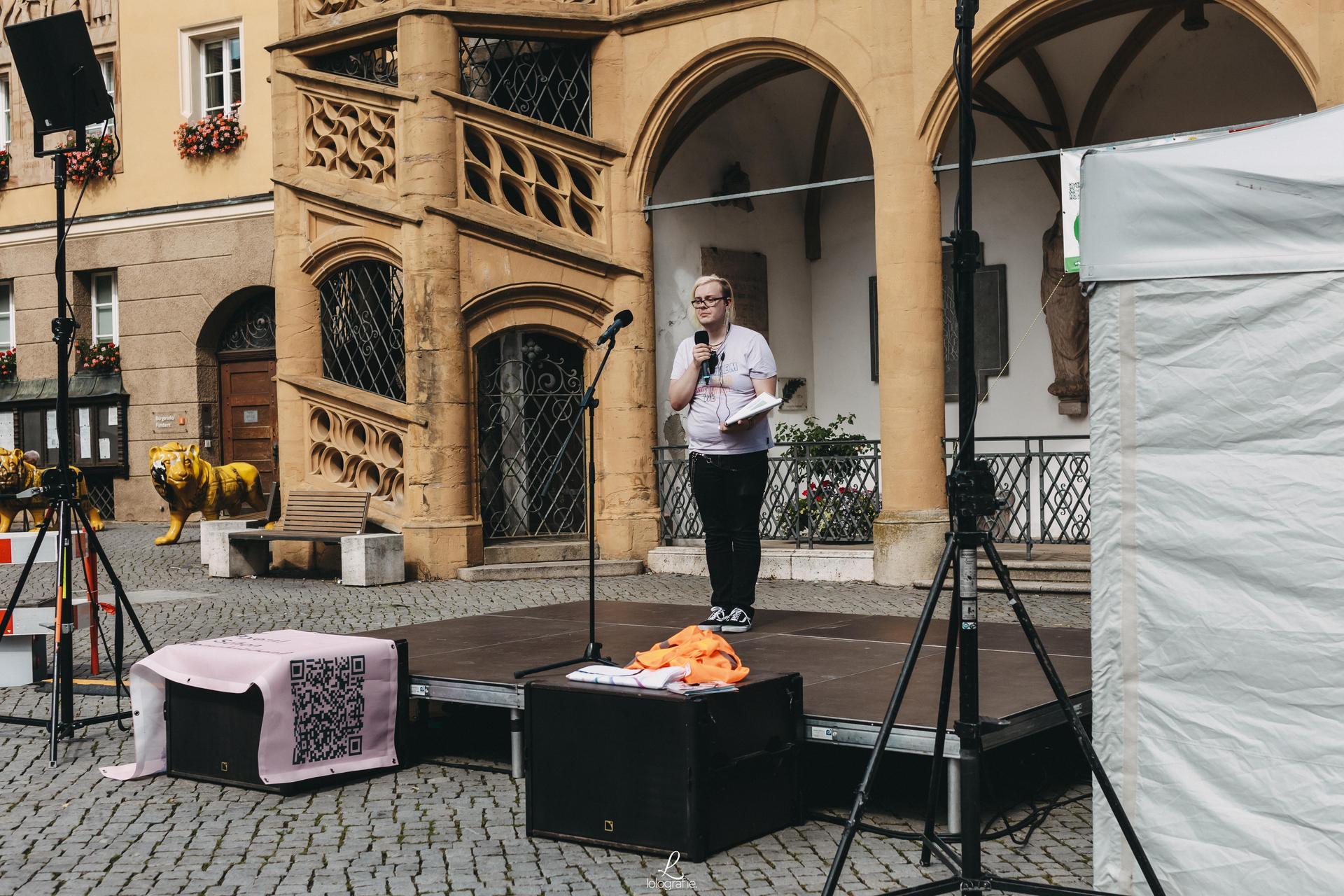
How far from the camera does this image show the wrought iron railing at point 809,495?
13.1 m

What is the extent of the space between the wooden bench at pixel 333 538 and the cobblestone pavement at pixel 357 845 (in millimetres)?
5771

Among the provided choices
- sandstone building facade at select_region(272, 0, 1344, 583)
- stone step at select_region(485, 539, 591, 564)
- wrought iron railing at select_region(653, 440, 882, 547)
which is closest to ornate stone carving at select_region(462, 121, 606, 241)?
sandstone building facade at select_region(272, 0, 1344, 583)

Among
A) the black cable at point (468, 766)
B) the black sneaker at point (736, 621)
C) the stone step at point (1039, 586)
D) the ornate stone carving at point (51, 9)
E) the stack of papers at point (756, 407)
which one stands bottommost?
the black cable at point (468, 766)

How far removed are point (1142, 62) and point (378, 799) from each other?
37.4ft

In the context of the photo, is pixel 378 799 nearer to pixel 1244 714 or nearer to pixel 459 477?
pixel 1244 714

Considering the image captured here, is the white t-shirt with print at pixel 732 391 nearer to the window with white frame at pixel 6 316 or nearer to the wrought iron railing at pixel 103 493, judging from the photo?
the wrought iron railing at pixel 103 493

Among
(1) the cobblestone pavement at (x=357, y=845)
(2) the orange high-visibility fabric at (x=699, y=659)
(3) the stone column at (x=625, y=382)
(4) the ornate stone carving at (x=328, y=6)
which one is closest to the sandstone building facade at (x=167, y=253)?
(4) the ornate stone carving at (x=328, y=6)

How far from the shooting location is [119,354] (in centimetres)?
2091

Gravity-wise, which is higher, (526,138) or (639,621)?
(526,138)

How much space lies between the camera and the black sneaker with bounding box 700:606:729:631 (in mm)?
7469

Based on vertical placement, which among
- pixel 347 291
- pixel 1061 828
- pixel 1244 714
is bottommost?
pixel 1061 828

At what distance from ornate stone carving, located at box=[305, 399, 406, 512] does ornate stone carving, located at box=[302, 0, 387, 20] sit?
3.66m

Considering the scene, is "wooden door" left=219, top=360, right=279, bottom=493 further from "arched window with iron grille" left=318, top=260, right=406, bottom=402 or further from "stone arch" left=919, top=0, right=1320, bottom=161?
"stone arch" left=919, top=0, right=1320, bottom=161

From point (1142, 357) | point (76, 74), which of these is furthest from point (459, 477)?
point (1142, 357)
